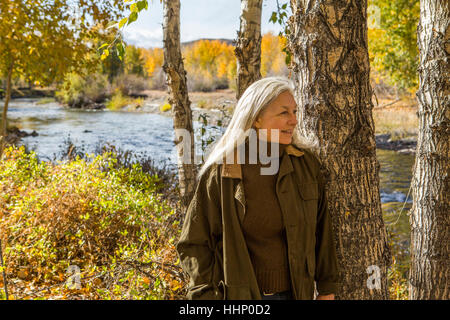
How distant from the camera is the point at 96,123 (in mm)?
19422

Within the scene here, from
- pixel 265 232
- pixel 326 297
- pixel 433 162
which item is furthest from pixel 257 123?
pixel 433 162

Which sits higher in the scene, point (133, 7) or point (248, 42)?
point (248, 42)

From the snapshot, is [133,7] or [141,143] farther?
[141,143]

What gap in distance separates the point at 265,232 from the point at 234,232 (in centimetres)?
15

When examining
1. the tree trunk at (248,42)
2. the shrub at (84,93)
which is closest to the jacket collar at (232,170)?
the tree trunk at (248,42)

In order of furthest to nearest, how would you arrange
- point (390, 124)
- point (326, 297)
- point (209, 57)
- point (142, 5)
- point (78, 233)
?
point (209, 57), point (390, 124), point (78, 233), point (142, 5), point (326, 297)

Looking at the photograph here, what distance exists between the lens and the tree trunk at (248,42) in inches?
142

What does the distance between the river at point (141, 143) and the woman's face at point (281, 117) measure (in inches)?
175

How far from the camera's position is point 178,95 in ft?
13.2

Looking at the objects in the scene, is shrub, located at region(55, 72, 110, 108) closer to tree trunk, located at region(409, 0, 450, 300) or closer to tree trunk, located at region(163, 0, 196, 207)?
tree trunk, located at region(163, 0, 196, 207)

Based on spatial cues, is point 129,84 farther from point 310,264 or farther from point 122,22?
point 310,264

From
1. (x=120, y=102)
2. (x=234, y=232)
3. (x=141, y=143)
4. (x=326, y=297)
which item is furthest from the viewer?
(x=120, y=102)

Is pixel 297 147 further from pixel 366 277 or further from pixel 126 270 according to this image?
pixel 126 270
